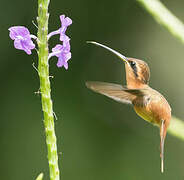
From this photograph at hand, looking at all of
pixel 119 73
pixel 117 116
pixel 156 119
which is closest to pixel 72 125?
pixel 117 116

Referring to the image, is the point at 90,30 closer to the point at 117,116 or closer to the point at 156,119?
the point at 117,116

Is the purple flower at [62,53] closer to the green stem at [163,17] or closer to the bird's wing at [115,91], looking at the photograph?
the bird's wing at [115,91]

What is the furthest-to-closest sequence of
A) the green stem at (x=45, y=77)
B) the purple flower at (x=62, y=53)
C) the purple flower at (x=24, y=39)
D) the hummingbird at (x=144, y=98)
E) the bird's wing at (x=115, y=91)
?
the hummingbird at (x=144, y=98), the bird's wing at (x=115, y=91), the purple flower at (x=62, y=53), the purple flower at (x=24, y=39), the green stem at (x=45, y=77)

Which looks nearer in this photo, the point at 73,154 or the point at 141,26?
the point at 73,154

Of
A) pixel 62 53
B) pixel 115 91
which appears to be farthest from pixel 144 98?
pixel 62 53

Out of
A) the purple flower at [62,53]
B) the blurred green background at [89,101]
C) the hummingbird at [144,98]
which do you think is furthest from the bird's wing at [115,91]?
the blurred green background at [89,101]

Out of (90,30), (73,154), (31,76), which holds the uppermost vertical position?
(90,30)
